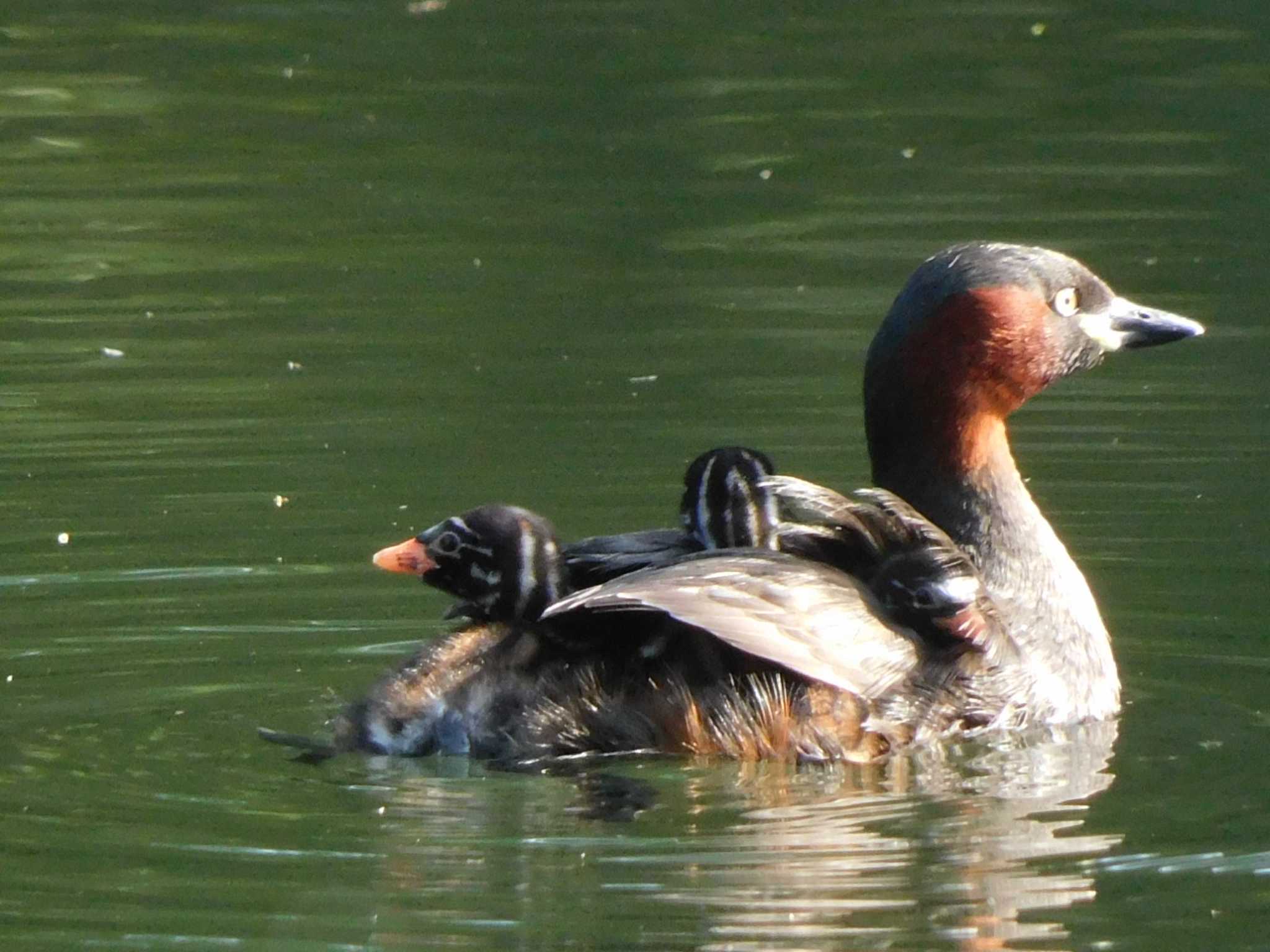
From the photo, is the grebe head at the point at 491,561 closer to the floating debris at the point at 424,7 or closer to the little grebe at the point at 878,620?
the little grebe at the point at 878,620

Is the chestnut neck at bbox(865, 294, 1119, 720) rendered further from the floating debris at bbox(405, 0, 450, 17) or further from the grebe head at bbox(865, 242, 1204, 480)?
the floating debris at bbox(405, 0, 450, 17)

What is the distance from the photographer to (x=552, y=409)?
1002 centimetres

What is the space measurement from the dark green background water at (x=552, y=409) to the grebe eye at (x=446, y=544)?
0.56 metres

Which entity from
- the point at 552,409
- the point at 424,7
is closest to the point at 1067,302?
the point at 552,409

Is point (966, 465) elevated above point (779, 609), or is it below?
above

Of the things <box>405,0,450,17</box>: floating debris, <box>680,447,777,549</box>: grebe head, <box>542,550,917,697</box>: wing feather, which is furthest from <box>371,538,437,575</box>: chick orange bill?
<box>405,0,450,17</box>: floating debris

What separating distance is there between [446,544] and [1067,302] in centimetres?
191

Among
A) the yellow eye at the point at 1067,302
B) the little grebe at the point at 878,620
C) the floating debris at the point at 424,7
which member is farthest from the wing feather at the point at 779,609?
the floating debris at the point at 424,7

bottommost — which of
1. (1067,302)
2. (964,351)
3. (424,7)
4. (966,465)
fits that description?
(966,465)

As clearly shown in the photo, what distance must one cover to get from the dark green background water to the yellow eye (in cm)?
89

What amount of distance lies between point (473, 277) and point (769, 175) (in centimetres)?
221

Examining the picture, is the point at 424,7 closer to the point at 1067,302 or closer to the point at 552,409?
the point at 552,409

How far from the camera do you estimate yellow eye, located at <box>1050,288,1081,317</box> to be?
759cm

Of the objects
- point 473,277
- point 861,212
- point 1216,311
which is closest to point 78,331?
point 473,277
